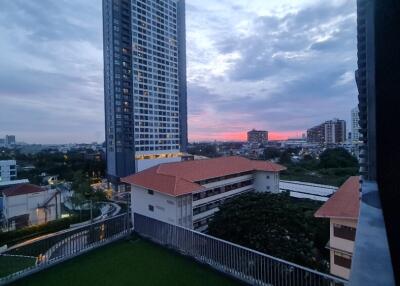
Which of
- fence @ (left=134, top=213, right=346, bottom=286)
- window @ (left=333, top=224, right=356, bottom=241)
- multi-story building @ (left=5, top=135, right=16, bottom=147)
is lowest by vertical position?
window @ (left=333, top=224, right=356, bottom=241)

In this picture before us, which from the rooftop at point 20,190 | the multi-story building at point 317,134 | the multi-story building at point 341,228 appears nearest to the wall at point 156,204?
the multi-story building at point 341,228

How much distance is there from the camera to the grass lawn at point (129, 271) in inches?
161

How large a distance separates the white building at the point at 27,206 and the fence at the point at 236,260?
1650 centimetres

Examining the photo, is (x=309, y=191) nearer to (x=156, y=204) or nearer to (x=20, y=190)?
(x=156, y=204)

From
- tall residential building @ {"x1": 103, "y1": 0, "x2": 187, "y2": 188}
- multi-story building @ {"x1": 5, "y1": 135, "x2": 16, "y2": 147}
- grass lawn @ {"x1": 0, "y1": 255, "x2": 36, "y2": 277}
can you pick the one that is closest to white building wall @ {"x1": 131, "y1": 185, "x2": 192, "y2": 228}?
grass lawn @ {"x1": 0, "y1": 255, "x2": 36, "y2": 277}

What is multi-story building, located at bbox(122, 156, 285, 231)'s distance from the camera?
13.3m

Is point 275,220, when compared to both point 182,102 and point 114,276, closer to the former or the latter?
point 114,276

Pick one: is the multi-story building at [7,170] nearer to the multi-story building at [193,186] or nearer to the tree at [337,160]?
the multi-story building at [193,186]

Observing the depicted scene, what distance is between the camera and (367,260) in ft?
2.48

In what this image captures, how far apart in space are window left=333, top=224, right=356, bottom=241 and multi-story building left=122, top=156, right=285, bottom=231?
6.72 meters

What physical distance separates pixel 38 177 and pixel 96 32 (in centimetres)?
2005

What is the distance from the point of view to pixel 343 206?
26.6 feet

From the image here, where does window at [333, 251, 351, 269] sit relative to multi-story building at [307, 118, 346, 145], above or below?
Answer: below

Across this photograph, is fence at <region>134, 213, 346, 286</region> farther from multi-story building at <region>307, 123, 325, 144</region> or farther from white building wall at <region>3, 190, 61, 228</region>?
multi-story building at <region>307, 123, 325, 144</region>
